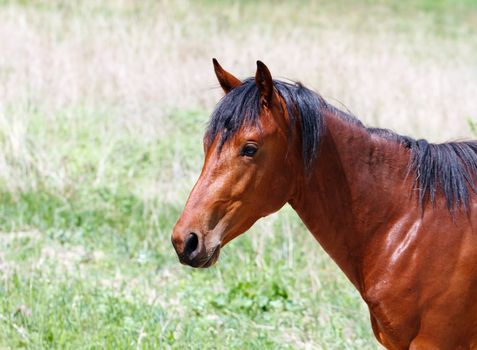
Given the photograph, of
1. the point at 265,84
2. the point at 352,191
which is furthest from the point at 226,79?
the point at 352,191

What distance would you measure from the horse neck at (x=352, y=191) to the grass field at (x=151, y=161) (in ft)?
4.78

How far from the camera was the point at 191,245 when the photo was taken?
3281mm

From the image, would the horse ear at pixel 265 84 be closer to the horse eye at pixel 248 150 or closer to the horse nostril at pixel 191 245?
the horse eye at pixel 248 150

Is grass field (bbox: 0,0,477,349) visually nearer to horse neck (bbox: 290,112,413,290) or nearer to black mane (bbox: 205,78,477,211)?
horse neck (bbox: 290,112,413,290)

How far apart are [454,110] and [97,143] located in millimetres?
3890

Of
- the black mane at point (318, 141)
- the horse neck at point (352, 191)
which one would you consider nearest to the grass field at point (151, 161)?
the horse neck at point (352, 191)

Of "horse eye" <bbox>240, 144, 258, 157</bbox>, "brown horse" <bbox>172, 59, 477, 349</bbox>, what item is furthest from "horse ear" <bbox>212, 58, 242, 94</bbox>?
"horse eye" <bbox>240, 144, 258, 157</bbox>

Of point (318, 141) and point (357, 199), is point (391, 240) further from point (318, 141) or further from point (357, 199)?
point (318, 141)

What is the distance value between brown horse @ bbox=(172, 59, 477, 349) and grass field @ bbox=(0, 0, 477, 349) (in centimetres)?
152

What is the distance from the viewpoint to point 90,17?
514 inches

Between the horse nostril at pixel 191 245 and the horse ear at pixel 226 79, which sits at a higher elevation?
the horse ear at pixel 226 79

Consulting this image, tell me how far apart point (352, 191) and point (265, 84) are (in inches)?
23.1

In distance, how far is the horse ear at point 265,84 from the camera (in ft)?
10.9

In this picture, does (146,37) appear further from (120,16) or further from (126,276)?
(126,276)
